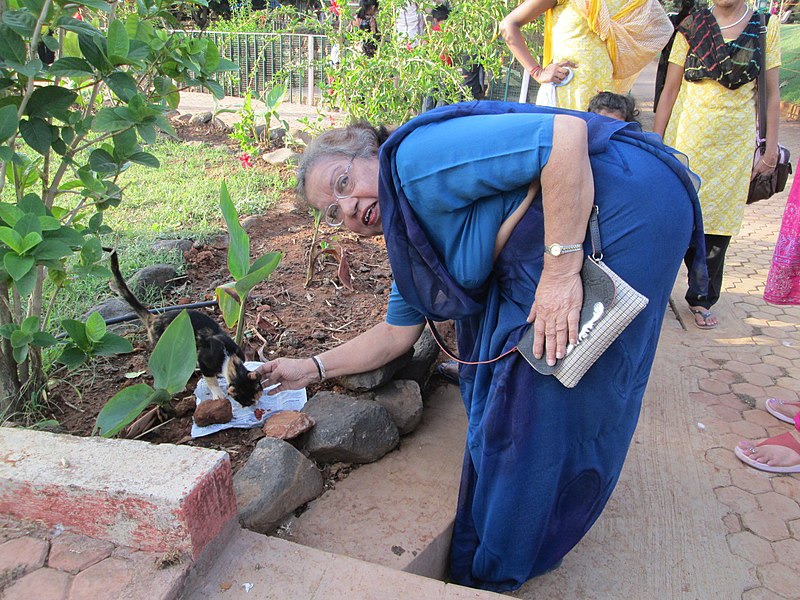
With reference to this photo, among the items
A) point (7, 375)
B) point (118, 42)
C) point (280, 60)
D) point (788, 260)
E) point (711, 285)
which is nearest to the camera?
point (118, 42)

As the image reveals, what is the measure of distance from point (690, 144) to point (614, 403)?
239cm

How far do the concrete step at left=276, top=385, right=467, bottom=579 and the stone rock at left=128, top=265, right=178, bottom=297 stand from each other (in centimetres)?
170

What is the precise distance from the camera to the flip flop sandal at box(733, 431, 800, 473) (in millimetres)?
2457

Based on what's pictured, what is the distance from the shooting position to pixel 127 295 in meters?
2.30

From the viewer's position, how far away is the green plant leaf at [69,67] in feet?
5.29

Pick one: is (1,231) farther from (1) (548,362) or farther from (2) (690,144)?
(2) (690,144)

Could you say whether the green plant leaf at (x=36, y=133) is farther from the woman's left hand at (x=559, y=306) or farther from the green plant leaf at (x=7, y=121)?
the woman's left hand at (x=559, y=306)

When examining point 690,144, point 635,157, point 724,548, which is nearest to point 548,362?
point 635,157

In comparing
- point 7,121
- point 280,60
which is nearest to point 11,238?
point 7,121

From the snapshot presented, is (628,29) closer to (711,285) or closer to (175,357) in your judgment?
(711,285)

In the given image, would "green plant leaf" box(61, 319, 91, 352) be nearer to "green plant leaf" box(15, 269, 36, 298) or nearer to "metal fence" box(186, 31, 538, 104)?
"green plant leaf" box(15, 269, 36, 298)

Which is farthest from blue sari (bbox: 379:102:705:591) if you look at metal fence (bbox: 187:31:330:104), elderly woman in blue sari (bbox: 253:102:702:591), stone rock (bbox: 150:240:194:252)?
metal fence (bbox: 187:31:330:104)

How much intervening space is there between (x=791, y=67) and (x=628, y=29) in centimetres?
1348

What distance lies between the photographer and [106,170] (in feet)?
5.97
